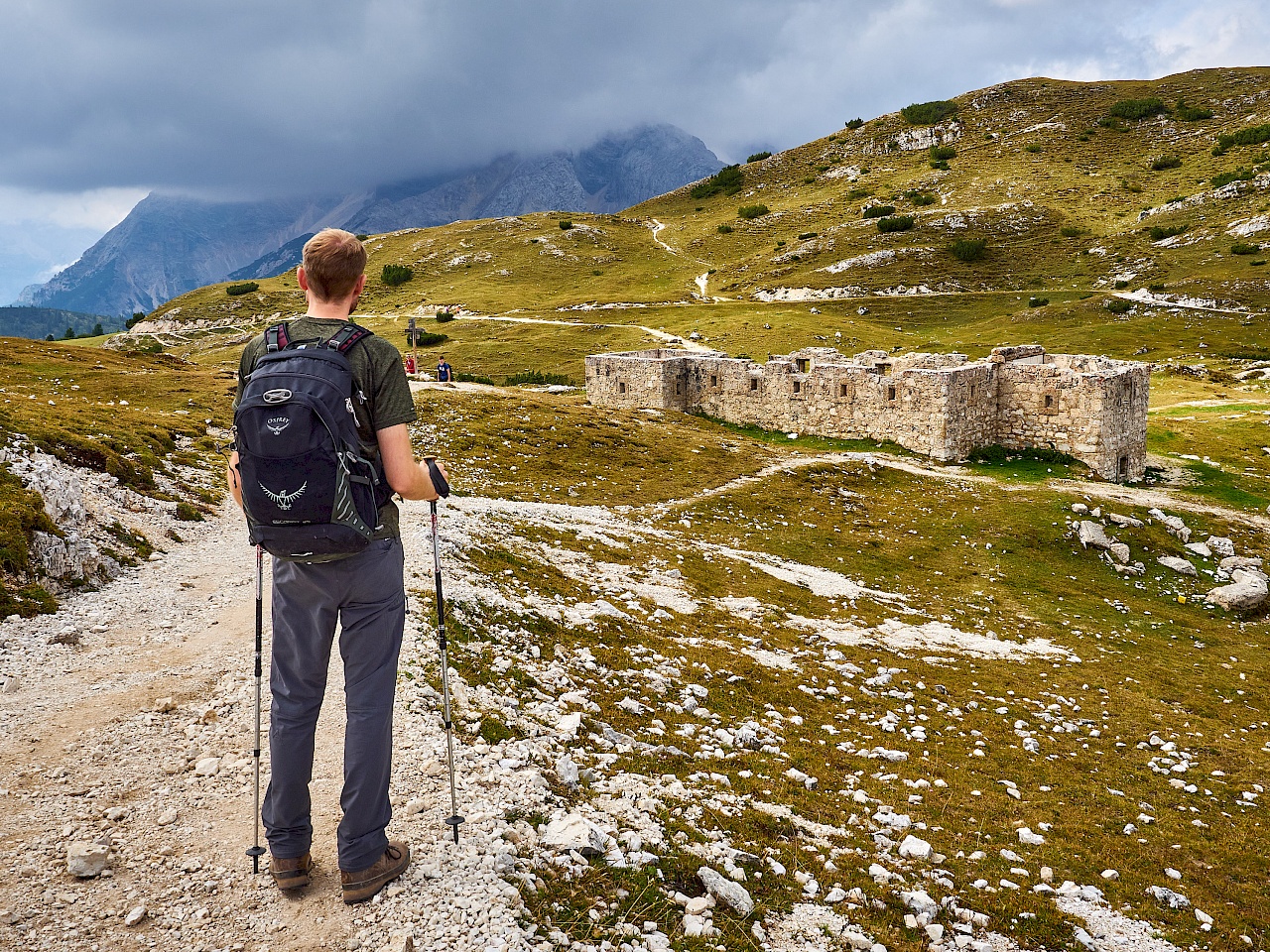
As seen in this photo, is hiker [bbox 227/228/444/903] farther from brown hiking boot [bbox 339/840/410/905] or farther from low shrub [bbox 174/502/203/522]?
low shrub [bbox 174/502/203/522]

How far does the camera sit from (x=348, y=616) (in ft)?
17.5

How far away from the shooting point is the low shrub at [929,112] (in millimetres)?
163750

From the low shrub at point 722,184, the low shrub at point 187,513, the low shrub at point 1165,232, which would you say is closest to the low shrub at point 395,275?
the low shrub at point 722,184

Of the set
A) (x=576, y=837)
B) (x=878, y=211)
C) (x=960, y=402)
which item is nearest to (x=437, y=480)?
(x=576, y=837)

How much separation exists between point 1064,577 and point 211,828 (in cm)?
2544

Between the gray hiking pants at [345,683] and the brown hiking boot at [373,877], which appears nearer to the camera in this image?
the gray hiking pants at [345,683]

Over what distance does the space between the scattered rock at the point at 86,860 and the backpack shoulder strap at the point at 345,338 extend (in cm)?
433

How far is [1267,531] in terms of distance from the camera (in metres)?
27.7

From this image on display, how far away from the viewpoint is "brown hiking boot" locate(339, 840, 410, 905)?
541cm

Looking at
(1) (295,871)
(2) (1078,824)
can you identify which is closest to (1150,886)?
(2) (1078,824)

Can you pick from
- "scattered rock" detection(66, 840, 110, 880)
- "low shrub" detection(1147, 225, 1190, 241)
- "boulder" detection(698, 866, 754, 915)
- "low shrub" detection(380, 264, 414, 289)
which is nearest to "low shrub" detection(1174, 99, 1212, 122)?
"low shrub" detection(1147, 225, 1190, 241)

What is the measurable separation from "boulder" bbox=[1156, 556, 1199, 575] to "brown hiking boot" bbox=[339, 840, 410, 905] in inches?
1103

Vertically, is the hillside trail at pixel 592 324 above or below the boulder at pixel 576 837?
above

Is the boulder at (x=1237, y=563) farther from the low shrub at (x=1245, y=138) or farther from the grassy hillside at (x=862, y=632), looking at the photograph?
the low shrub at (x=1245, y=138)
